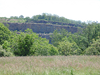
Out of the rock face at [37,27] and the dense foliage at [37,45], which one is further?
the rock face at [37,27]

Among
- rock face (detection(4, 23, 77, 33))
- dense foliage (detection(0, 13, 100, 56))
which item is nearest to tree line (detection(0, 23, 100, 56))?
dense foliage (detection(0, 13, 100, 56))

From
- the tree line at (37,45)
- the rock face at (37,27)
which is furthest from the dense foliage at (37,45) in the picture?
the rock face at (37,27)

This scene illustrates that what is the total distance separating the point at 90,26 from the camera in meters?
43.2

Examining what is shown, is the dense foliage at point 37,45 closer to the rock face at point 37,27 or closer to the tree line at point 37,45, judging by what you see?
the tree line at point 37,45

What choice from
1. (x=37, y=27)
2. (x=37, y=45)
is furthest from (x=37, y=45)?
(x=37, y=27)

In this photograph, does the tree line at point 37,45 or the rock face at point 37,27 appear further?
the rock face at point 37,27

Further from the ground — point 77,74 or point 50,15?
point 50,15

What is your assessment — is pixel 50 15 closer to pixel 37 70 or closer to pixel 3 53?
pixel 3 53

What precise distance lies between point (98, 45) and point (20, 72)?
954 inches

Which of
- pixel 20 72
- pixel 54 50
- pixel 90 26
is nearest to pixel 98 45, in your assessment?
pixel 54 50

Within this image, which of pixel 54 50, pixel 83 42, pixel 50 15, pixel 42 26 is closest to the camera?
pixel 54 50

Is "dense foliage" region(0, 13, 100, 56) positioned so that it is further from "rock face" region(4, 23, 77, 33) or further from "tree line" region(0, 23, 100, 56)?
"rock face" region(4, 23, 77, 33)

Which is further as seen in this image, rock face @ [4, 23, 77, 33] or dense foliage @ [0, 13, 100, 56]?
rock face @ [4, 23, 77, 33]

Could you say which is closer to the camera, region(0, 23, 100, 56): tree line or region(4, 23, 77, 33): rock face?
region(0, 23, 100, 56): tree line
